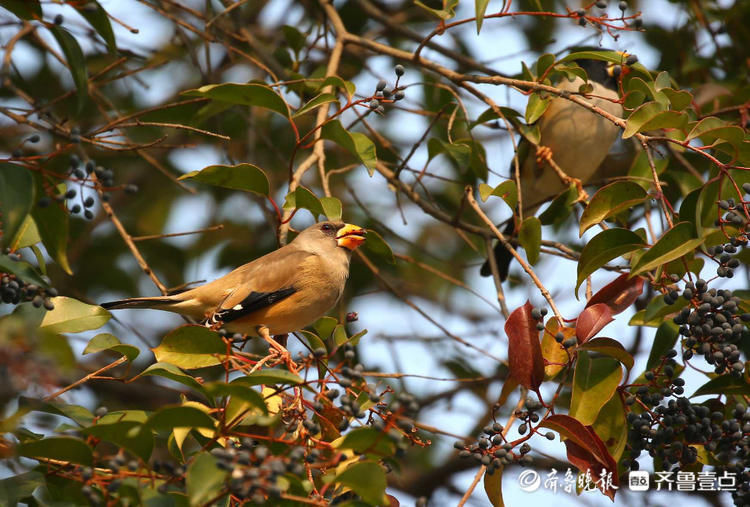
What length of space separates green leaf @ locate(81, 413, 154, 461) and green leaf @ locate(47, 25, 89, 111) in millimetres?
1086

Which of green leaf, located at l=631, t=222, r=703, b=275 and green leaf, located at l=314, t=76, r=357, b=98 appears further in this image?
green leaf, located at l=314, t=76, r=357, b=98

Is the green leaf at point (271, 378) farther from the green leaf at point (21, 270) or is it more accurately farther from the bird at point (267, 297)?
the bird at point (267, 297)

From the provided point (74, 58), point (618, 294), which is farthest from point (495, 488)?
point (74, 58)

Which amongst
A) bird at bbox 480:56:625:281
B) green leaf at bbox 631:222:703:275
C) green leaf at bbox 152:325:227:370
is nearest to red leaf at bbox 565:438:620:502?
green leaf at bbox 631:222:703:275

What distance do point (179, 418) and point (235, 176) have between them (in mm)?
1195

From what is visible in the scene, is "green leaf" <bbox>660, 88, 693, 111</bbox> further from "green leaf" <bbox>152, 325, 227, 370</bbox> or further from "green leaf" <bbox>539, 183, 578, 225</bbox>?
"green leaf" <bbox>152, 325, 227, 370</bbox>

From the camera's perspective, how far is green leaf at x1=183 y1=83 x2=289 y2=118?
8.67 ft

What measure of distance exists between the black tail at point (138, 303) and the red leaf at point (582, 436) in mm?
1766

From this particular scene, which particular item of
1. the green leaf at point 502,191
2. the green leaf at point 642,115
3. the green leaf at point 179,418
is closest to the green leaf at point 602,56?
the green leaf at point 642,115

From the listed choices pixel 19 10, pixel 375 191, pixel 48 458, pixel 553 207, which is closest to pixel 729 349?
pixel 553 207

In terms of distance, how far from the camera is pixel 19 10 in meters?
2.49

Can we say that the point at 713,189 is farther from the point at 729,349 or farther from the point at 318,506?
the point at 318,506

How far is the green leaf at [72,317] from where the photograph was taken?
2.40 meters

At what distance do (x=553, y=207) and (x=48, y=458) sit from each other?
2.36 m
